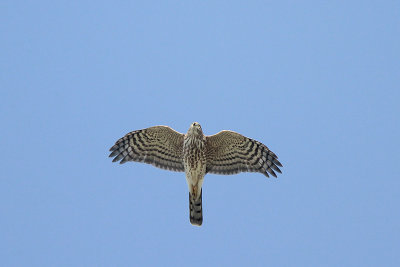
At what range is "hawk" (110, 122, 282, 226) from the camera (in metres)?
18.1

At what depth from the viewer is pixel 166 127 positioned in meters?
18.1

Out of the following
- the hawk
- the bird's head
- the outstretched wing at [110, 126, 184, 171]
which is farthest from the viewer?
the outstretched wing at [110, 126, 184, 171]

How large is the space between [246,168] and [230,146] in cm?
65

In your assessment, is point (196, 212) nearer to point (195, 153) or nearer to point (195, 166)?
point (195, 166)

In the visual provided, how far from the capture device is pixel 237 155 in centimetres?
1848

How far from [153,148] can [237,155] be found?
2.01 metres

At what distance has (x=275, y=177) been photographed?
1816 centimetres

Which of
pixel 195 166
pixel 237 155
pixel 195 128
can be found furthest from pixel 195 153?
pixel 237 155

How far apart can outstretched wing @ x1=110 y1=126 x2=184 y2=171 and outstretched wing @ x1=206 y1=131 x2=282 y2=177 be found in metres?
0.77

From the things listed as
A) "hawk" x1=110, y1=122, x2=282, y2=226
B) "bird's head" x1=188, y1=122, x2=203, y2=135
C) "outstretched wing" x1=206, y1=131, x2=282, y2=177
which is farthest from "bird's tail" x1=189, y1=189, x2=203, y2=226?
"bird's head" x1=188, y1=122, x2=203, y2=135

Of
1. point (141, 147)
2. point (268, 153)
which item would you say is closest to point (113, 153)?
point (141, 147)

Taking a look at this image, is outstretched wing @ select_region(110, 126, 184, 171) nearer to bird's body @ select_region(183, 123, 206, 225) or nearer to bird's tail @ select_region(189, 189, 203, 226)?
bird's body @ select_region(183, 123, 206, 225)

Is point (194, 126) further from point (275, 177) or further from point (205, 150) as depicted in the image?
point (275, 177)

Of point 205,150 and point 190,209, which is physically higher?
point 205,150
